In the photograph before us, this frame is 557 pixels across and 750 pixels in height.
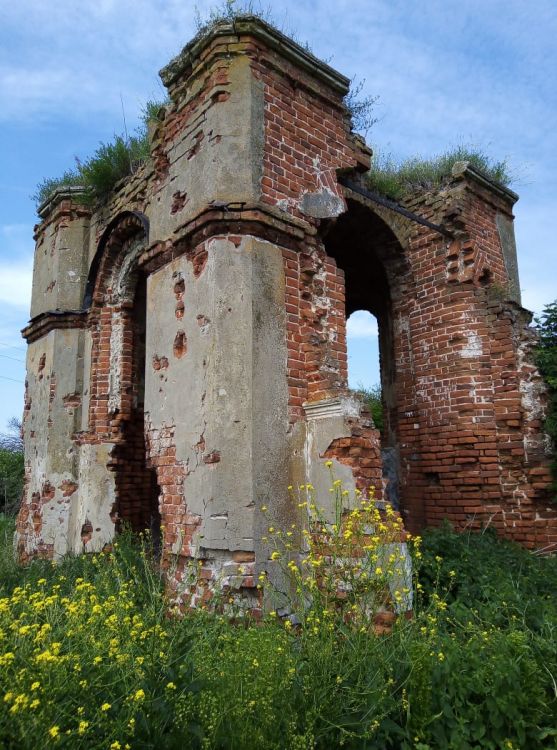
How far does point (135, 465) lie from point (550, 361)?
5535 millimetres

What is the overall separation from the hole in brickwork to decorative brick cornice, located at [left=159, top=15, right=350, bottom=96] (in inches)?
122

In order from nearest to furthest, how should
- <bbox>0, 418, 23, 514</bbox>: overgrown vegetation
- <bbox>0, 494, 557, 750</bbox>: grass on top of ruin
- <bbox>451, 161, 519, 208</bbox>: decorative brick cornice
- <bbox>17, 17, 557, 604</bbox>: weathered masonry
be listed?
1. <bbox>0, 494, 557, 750</bbox>: grass on top of ruin
2. <bbox>17, 17, 557, 604</bbox>: weathered masonry
3. <bbox>451, 161, 519, 208</bbox>: decorative brick cornice
4. <bbox>0, 418, 23, 514</bbox>: overgrown vegetation

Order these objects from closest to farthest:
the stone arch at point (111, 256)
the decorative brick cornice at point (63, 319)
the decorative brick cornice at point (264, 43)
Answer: the decorative brick cornice at point (264, 43) → the stone arch at point (111, 256) → the decorative brick cornice at point (63, 319)

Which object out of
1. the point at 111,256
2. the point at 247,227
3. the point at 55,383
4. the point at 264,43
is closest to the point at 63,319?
the point at 55,383

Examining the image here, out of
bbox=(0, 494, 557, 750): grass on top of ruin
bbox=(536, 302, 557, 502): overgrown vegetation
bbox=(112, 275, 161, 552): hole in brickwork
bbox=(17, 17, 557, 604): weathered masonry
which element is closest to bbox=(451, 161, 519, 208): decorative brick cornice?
bbox=(17, 17, 557, 604): weathered masonry

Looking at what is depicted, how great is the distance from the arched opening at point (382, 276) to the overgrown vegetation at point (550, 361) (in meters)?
1.81

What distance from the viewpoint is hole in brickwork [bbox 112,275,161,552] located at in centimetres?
748

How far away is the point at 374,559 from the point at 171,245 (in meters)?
3.74

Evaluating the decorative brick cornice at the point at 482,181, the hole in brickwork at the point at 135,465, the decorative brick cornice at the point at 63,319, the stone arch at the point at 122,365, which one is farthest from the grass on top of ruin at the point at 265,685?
the decorative brick cornice at the point at 482,181

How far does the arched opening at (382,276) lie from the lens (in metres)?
7.55

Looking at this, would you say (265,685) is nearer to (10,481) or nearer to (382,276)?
(382,276)

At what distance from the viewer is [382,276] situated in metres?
9.43

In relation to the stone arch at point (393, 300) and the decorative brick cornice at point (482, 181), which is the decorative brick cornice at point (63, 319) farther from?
the decorative brick cornice at point (482, 181)

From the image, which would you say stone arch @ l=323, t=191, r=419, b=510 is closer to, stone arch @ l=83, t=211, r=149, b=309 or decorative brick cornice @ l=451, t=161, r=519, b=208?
decorative brick cornice @ l=451, t=161, r=519, b=208
